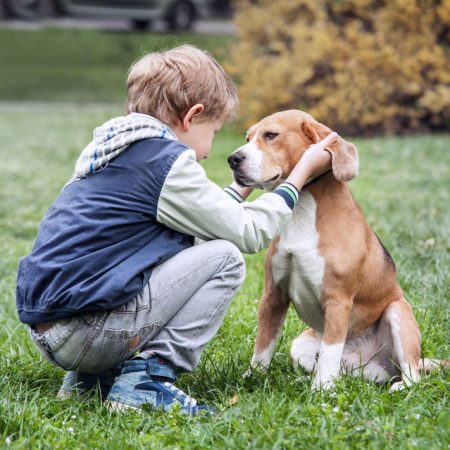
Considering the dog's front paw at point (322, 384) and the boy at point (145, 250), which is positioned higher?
the boy at point (145, 250)

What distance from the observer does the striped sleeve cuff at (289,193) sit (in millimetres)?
3127

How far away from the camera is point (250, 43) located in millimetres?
12148

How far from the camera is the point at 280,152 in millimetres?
3295

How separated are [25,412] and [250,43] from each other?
989 centimetres

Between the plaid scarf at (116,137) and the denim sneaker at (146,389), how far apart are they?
0.78m

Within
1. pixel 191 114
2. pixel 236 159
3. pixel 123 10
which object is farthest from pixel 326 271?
pixel 123 10

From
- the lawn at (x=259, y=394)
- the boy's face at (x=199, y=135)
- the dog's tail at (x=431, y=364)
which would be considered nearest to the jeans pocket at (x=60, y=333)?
the lawn at (x=259, y=394)

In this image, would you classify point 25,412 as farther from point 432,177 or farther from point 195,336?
point 432,177

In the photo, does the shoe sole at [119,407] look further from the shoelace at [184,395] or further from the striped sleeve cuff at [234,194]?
the striped sleeve cuff at [234,194]

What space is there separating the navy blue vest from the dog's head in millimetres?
345

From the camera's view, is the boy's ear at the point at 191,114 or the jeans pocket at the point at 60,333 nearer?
the jeans pocket at the point at 60,333

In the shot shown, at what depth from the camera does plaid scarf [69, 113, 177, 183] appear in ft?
9.85

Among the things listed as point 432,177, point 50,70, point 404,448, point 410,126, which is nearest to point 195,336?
point 404,448

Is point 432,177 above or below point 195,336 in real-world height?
below
